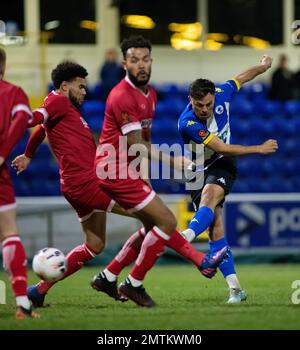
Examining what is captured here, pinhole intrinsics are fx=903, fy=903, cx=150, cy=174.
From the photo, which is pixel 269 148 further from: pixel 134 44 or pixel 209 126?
pixel 134 44

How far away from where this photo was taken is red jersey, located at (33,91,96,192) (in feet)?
24.5

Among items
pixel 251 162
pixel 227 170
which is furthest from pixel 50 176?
pixel 227 170

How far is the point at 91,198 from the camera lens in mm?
7453

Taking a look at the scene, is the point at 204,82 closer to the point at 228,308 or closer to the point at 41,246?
the point at 228,308

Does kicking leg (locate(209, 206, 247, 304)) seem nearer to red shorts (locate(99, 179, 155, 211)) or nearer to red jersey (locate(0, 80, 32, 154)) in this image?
red shorts (locate(99, 179, 155, 211))

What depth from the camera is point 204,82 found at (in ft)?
24.9

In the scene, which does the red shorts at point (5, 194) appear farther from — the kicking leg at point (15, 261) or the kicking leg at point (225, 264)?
the kicking leg at point (225, 264)

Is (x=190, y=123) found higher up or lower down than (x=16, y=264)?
higher up

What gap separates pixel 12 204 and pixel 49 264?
74 cm

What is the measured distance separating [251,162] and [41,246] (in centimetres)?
481

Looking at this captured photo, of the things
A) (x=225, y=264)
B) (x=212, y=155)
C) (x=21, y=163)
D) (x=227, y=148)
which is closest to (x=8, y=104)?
(x=21, y=163)

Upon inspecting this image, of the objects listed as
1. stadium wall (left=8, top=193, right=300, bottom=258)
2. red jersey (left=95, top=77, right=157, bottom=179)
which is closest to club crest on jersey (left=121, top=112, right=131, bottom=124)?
red jersey (left=95, top=77, right=157, bottom=179)

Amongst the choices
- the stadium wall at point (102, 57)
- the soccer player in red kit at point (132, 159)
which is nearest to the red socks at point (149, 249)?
the soccer player in red kit at point (132, 159)

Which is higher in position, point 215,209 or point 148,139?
point 148,139
